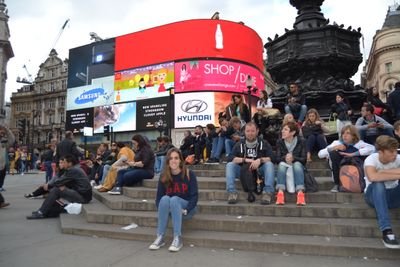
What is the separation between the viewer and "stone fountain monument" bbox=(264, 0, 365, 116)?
8555 millimetres

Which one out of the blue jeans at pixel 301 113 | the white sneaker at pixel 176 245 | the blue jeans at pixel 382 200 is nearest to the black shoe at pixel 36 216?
the white sneaker at pixel 176 245

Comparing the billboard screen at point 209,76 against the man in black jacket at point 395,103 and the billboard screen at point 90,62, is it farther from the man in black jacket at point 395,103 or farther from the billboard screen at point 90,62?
the man in black jacket at point 395,103

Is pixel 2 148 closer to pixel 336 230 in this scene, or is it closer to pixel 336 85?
pixel 336 230

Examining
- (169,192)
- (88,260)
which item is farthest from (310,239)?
(88,260)

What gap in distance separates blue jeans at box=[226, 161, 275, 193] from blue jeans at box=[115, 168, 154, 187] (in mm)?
2102

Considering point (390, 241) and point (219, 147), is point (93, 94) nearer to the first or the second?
point (219, 147)

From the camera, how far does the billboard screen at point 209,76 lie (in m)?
34.8

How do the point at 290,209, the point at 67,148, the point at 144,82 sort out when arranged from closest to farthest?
the point at 290,209
the point at 67,148
the point at 144,82

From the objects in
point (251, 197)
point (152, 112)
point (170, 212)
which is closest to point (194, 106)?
point (152, 112)

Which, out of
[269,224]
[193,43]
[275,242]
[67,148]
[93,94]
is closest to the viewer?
[275,242]

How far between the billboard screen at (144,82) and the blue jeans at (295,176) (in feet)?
102

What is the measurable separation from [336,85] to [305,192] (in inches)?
169

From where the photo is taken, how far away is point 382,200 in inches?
153

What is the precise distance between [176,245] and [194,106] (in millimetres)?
30762
